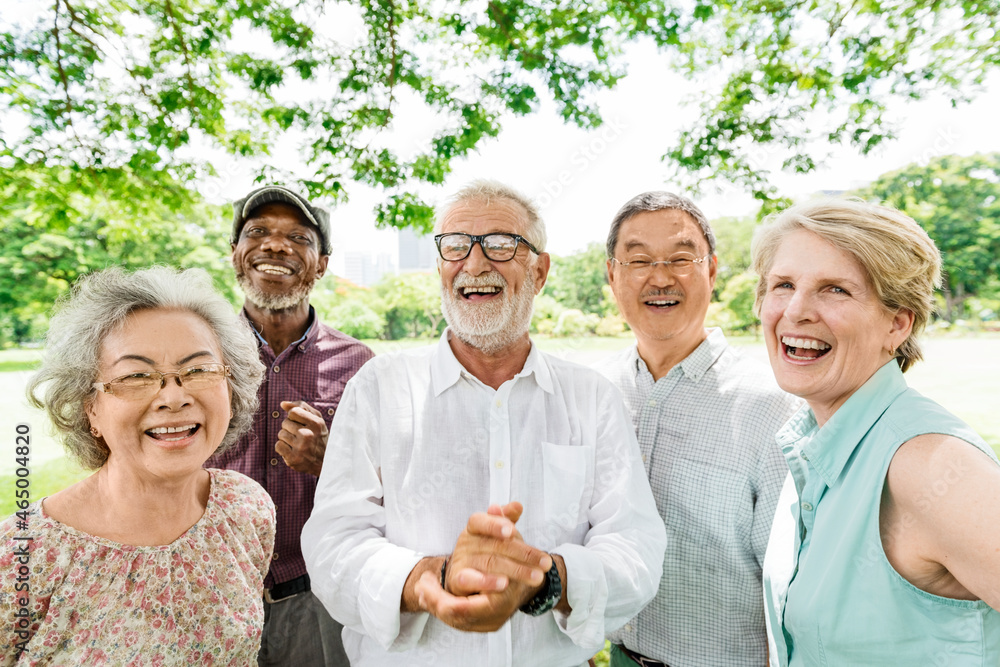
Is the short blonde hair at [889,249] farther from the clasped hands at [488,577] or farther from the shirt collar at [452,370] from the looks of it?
the clasped hands at [488,577]

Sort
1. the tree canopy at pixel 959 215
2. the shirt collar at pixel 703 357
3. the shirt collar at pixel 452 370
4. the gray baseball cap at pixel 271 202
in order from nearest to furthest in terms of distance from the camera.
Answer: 1. the shirt collar at pixel 452 370
2. the shirt collar at pixel 703 357
3. the gray baseball cap at pixel 271 202
4. the tree canopy at pixel 959 215

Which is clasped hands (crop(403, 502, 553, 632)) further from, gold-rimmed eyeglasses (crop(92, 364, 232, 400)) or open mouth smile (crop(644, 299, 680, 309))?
open mouth smile (crop(644, 299, 680, 309))

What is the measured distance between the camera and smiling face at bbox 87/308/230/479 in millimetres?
1735

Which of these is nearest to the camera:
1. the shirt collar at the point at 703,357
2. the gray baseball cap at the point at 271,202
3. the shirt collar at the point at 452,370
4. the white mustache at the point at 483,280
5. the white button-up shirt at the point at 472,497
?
the white button-up shirt at the point at 472,497

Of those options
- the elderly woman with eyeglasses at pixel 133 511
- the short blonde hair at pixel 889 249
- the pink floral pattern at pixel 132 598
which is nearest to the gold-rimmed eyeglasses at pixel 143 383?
the elderly woman with eyeglasses at pixel 133 511

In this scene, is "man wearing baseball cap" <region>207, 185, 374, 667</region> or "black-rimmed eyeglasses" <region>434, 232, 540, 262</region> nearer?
"black-rimmed eyeglasses" <region>434, 232, 540, 262</region>

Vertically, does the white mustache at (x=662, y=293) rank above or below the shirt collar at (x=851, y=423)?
above

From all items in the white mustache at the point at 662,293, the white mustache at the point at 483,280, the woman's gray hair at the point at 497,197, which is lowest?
the white mustache at the point at 662,293

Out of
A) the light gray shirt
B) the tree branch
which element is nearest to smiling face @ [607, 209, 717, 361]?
the light gray shirt

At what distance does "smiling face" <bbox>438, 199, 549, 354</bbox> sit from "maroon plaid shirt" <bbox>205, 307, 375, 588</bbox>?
0.99 m

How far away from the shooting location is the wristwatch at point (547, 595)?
1.62m

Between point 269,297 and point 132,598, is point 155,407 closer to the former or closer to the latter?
point 132,598

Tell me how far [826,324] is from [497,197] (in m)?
1.32

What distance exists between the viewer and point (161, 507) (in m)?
1.85
